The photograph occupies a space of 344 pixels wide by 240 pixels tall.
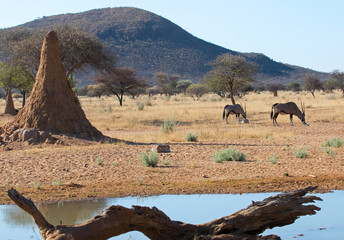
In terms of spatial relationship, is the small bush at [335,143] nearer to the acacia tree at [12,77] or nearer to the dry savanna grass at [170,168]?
the dry savanna grass at [170,168]

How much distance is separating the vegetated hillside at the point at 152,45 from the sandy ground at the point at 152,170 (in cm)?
7612

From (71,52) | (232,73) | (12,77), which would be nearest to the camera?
(71,52)

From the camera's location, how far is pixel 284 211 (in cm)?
589

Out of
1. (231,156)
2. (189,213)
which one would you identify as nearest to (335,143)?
(231,156)

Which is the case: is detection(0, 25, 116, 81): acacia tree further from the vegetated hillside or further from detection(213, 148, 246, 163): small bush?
the vegetated hillside

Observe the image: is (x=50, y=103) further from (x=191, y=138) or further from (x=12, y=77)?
(x=12, y=77)

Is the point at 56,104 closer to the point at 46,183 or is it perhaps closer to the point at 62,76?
the point at 62,76

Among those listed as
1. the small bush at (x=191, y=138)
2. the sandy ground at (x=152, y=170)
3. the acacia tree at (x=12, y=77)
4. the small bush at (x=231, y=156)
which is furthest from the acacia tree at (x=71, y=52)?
the small bush at (x=231, y=156)

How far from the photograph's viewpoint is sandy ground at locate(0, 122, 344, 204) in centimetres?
966

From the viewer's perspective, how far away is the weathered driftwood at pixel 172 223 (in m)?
5.38

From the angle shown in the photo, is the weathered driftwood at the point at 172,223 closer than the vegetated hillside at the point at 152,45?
Yes

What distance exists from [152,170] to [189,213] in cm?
401

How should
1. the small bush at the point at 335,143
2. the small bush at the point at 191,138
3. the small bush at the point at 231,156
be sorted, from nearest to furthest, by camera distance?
the small bush at the point at 231,156, the small bush at the point at 335,143, the small bush at the point at 191,138

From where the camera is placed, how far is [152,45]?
339 feet
